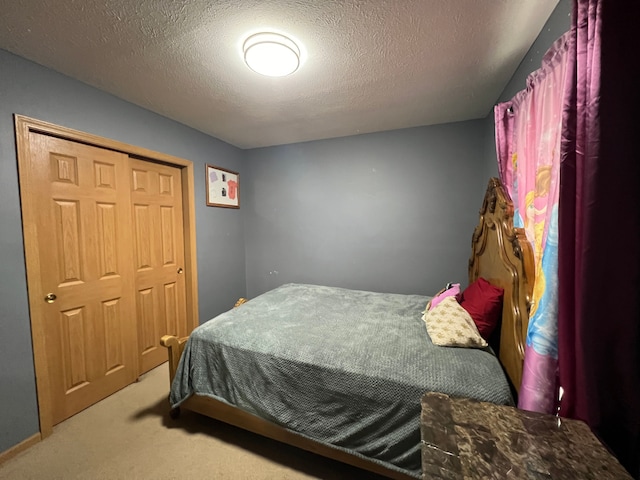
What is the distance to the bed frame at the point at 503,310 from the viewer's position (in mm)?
1157

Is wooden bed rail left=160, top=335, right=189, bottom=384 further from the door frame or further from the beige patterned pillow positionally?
the beige patterned pillow

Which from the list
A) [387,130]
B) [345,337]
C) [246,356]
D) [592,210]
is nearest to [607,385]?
[592,210]

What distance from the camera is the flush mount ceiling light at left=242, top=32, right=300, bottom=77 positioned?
1.36m

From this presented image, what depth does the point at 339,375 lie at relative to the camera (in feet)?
4.33

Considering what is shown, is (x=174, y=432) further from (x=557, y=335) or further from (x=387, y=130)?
(x=387, y=130)

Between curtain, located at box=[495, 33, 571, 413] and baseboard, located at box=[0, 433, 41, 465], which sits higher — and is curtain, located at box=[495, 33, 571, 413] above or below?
above

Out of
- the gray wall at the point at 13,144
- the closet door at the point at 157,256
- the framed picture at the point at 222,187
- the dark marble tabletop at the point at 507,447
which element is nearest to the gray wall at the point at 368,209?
the framed picture at the point at 222,187

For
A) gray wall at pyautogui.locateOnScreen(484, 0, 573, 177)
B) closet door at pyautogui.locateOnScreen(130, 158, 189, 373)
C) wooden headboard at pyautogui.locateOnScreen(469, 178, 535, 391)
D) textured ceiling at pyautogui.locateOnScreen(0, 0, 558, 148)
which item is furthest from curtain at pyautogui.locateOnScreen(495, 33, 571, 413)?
closet door at pyautogui.locateOnScreen(130, 158, 189, 373)

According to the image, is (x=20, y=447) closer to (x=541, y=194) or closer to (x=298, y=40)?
(x=298, y=40)

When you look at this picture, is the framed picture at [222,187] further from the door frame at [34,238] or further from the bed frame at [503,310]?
the bed frame at [503,310]

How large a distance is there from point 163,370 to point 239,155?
272 centimetres

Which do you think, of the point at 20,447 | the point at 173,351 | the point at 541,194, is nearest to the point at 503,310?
the point at 541,194

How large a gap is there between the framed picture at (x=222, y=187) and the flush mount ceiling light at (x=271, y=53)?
1.74 m

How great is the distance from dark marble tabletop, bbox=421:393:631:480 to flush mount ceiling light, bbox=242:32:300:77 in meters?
1.85
